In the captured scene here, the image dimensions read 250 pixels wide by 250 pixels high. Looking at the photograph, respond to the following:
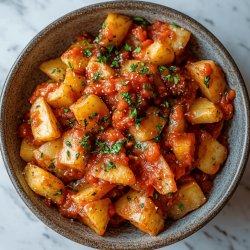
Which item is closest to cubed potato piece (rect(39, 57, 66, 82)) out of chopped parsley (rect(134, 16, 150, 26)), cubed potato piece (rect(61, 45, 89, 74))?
cubed potato piece (rect(61, 45, 89, 74))

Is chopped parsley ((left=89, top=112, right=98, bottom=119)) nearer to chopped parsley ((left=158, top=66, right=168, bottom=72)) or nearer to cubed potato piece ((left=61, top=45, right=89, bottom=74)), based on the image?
cubed potato piece ((left=61, top=45, right=89, bottom=74))

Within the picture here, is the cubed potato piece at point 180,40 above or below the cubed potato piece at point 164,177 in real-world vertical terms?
above

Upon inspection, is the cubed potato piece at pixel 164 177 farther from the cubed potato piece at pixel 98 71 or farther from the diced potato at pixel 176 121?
the cubed potato piece at pixel 98 71

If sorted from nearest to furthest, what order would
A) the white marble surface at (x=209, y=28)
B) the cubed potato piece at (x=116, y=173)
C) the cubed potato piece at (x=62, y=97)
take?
the cubed potato piece at (x=116, y=173), the cubed potato piece at (x=62, y=97), the white marble surface at (x=209, y=28)

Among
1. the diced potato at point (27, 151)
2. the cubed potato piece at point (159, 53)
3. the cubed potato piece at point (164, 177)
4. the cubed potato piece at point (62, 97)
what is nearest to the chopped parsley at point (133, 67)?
the cubed potato piece at point (159, 53)

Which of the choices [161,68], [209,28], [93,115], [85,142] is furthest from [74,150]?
[209,28]

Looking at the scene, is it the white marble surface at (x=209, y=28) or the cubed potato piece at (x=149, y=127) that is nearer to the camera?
the cubed potato piece at (x=149, y=127)
